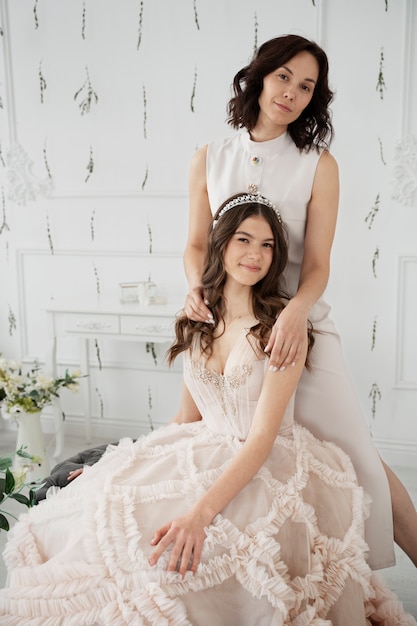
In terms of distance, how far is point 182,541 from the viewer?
1.27m

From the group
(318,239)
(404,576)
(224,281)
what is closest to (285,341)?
(224,281)

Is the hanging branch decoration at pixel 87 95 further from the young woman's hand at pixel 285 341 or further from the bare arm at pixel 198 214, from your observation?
the young woman's hand at pixel 285 341

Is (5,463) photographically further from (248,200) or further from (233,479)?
(248,200)

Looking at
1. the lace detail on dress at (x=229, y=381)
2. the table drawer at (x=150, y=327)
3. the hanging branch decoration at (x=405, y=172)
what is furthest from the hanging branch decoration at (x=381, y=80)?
the lace detail on dress at (x=229, y=381)

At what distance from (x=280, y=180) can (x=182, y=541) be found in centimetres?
111

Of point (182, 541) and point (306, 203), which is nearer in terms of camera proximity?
point (182, 541)

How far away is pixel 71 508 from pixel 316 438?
0.76 meters

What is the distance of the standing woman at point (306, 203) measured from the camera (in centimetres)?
178

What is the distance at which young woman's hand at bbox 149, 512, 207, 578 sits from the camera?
1.25m

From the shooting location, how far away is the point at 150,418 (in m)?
3.78

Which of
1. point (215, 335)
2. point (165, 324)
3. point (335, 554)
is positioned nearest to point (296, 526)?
point (335, 554)

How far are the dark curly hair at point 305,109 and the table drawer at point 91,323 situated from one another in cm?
163

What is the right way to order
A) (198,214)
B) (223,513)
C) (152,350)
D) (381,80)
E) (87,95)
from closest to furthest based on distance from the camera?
(223,513), (198,214), (381,80), (87,95), (152,350)

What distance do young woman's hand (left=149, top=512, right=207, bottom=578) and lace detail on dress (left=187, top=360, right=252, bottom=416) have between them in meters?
0.37
